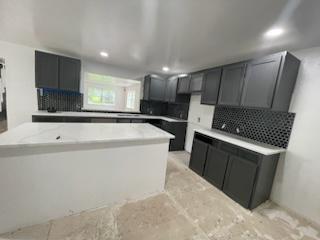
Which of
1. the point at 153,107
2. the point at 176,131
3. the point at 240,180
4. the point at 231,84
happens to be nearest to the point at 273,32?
the point at 231,84

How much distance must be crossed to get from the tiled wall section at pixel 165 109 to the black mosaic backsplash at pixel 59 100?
185cm

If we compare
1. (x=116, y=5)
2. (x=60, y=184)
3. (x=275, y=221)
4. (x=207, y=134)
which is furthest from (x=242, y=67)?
(x=60, y=184)

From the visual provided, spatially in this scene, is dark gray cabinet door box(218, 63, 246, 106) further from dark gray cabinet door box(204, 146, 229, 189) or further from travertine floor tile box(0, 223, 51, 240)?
travertine floor tile box(0, 223, 51, 240)

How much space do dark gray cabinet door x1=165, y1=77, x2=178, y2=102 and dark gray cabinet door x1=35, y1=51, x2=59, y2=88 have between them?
9.35 feet

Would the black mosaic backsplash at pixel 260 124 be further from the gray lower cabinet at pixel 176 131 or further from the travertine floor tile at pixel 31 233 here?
the travertine floor tile at pixel 31 233

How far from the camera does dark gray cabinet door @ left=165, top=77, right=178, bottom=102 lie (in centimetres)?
420

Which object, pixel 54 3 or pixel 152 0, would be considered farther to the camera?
pixel 54 3

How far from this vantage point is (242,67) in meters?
2.32

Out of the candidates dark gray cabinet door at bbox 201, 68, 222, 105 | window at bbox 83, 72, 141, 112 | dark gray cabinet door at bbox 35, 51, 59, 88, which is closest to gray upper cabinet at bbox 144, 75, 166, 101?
window at bbox 83, 72, 141, 112

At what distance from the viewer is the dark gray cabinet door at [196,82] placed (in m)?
3.43

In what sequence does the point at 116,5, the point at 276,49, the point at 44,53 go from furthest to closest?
1. the point at 44,53
2. the point at 276,49
3. the point at 116,5

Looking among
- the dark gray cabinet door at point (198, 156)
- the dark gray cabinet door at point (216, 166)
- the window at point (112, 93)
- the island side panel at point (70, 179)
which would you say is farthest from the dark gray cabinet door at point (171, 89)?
the island side panel at point (70, 179)

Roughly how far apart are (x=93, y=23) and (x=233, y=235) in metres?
3.04

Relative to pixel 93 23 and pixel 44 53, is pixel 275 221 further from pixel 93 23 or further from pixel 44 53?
pixel 44 53
